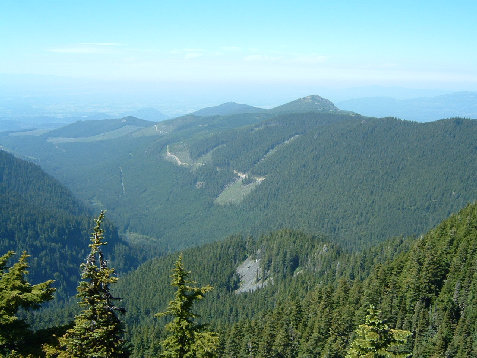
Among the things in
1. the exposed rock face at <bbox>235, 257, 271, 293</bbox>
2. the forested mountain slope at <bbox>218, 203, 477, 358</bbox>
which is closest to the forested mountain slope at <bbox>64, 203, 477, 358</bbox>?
the forested mountain slope at <bbox>218, 203, 477, 358</bbox>

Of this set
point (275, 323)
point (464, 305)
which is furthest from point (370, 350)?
point (275, 323)

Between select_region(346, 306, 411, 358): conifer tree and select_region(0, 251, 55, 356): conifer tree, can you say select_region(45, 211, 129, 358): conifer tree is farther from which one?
select_region(346, 306, 411, 358): conifer tree

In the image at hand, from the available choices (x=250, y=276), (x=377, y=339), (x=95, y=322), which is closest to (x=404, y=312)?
(x=377, y=339)

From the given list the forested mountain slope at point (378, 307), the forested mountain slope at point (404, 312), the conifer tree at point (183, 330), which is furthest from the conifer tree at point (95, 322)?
the forested mountain slope at point (404, 312)

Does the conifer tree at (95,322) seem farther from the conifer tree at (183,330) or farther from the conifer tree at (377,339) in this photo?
the conifer tree at (377,339)

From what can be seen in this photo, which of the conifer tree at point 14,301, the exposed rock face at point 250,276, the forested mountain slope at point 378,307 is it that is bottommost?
the exposed rock face at point 250,276

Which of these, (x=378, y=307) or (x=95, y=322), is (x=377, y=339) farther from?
(x=378, y=307)
